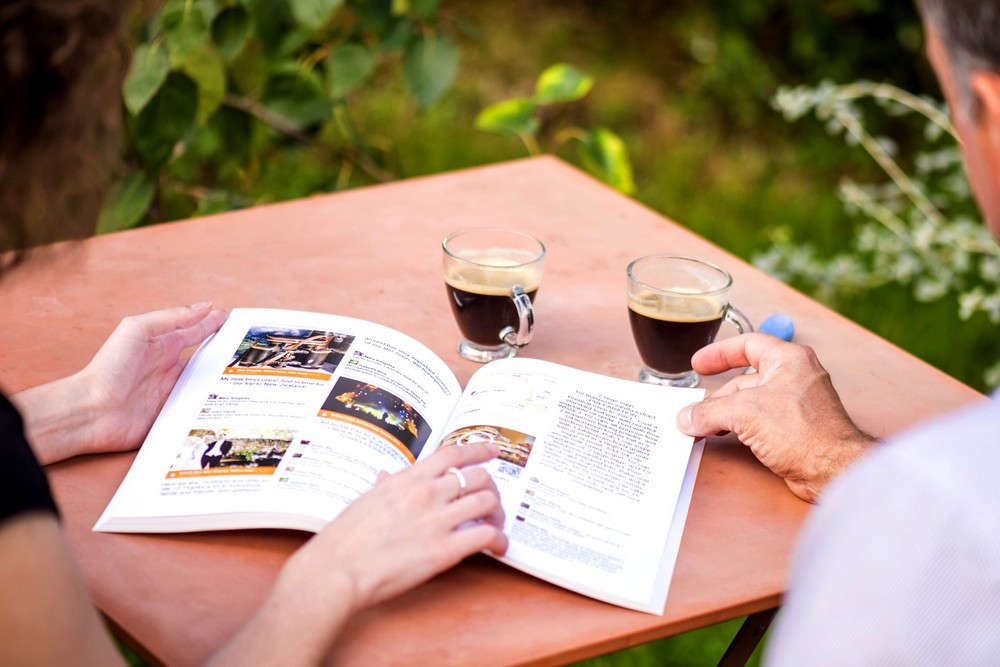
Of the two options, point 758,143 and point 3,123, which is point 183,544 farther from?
point 758,143

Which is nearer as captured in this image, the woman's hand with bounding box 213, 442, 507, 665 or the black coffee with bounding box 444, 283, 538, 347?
the woman's hand with bounding box 213, 442, 507, 665

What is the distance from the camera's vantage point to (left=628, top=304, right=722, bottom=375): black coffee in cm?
136

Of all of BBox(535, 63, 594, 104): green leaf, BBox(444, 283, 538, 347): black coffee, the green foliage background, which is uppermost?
BBox(444, 283, 538, 347): black coffee

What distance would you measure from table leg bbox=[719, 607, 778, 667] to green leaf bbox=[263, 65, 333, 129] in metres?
1.62

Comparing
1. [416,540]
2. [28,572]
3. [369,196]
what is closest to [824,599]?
[416,540]

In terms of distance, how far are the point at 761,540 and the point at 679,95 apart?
377 cm

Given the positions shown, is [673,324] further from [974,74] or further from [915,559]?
[915,559]

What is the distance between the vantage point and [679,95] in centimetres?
465

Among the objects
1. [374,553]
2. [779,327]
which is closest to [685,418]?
[779,327]

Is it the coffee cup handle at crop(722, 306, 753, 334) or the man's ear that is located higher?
the man's ear

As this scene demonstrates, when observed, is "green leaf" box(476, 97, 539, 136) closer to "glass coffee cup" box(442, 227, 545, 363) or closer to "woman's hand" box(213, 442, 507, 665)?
"glass coffee cup" box(442, 227, 545, 363)

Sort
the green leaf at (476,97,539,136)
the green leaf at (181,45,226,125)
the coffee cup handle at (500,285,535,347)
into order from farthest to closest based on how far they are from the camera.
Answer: the green leaf at (476,97,539,136) → the green leaf at (181,45,226,125) → the coffee cup handle at (500,285,535,347)

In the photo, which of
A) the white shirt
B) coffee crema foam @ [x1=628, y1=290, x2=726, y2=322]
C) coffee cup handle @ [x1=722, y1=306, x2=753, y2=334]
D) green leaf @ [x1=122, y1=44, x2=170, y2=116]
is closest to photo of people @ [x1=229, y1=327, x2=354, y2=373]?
coffee crema foam @ [x1=628, y1=290, x2=726, y2=322]

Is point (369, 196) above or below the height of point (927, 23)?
below
